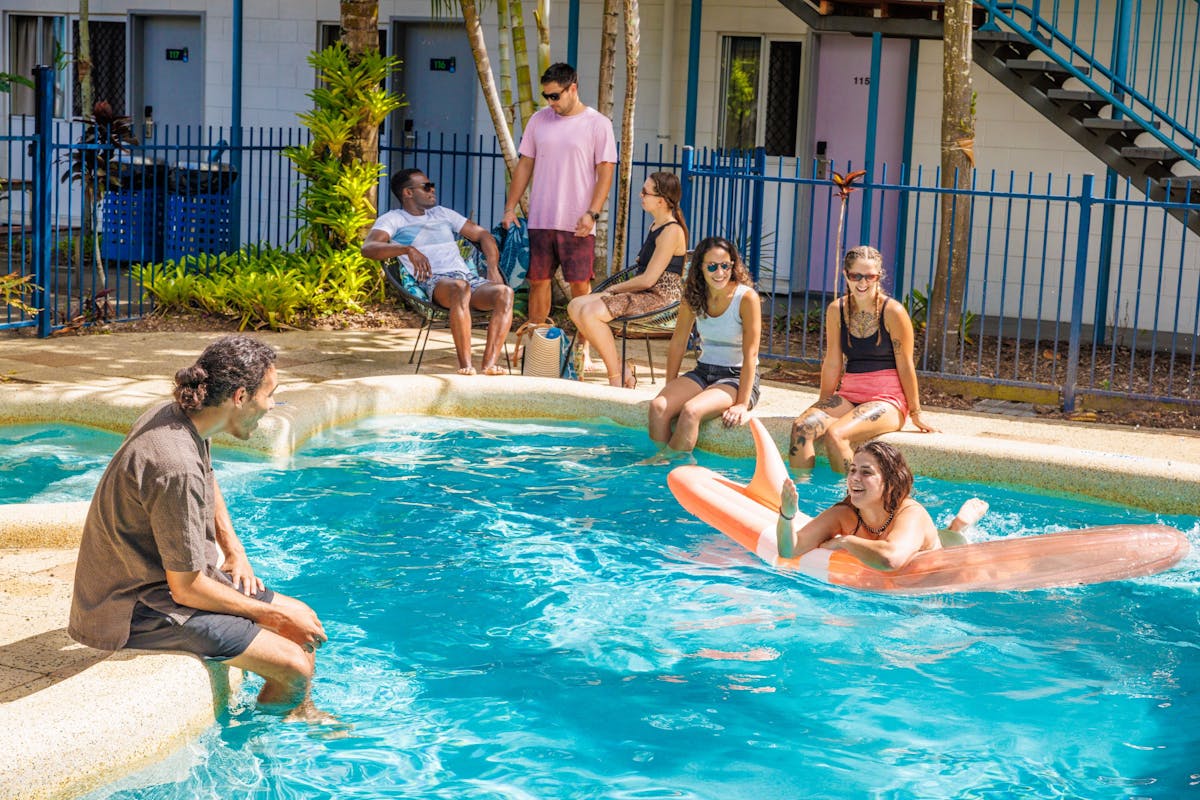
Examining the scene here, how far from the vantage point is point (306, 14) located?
15.1m

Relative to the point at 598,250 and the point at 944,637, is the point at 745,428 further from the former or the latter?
the point at 598,250

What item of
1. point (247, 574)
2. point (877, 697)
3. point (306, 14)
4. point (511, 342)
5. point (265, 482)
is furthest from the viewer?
point (306, 14)

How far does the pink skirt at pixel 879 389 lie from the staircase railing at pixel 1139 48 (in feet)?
15.2

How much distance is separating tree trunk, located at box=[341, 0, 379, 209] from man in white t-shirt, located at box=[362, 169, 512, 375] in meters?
2.16

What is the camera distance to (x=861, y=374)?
765 cm

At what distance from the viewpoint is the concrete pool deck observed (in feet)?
12.8

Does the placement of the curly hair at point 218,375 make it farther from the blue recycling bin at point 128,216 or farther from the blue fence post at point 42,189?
the blue recycling bin at point 128,216

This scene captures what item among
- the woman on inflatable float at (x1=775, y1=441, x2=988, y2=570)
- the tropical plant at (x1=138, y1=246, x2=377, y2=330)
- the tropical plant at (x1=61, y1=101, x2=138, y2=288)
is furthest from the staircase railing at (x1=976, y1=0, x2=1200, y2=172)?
the tropical plant at (x1=61, y1=101, x2=138, y2=288)

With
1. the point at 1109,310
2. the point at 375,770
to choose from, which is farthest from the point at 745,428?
the point at 1109,310

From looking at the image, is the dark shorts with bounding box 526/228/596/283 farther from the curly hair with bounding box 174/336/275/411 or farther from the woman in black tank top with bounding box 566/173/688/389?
the curly hair with bounding box 174/336/275/411

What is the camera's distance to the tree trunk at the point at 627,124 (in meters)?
10.5

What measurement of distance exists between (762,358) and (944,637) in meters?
4.80

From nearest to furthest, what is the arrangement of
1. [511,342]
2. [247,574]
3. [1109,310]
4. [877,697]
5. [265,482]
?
[247,574], [877,697], [265,482], [511,342], [1109,310]

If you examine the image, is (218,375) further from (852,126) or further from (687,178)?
(852,126)
